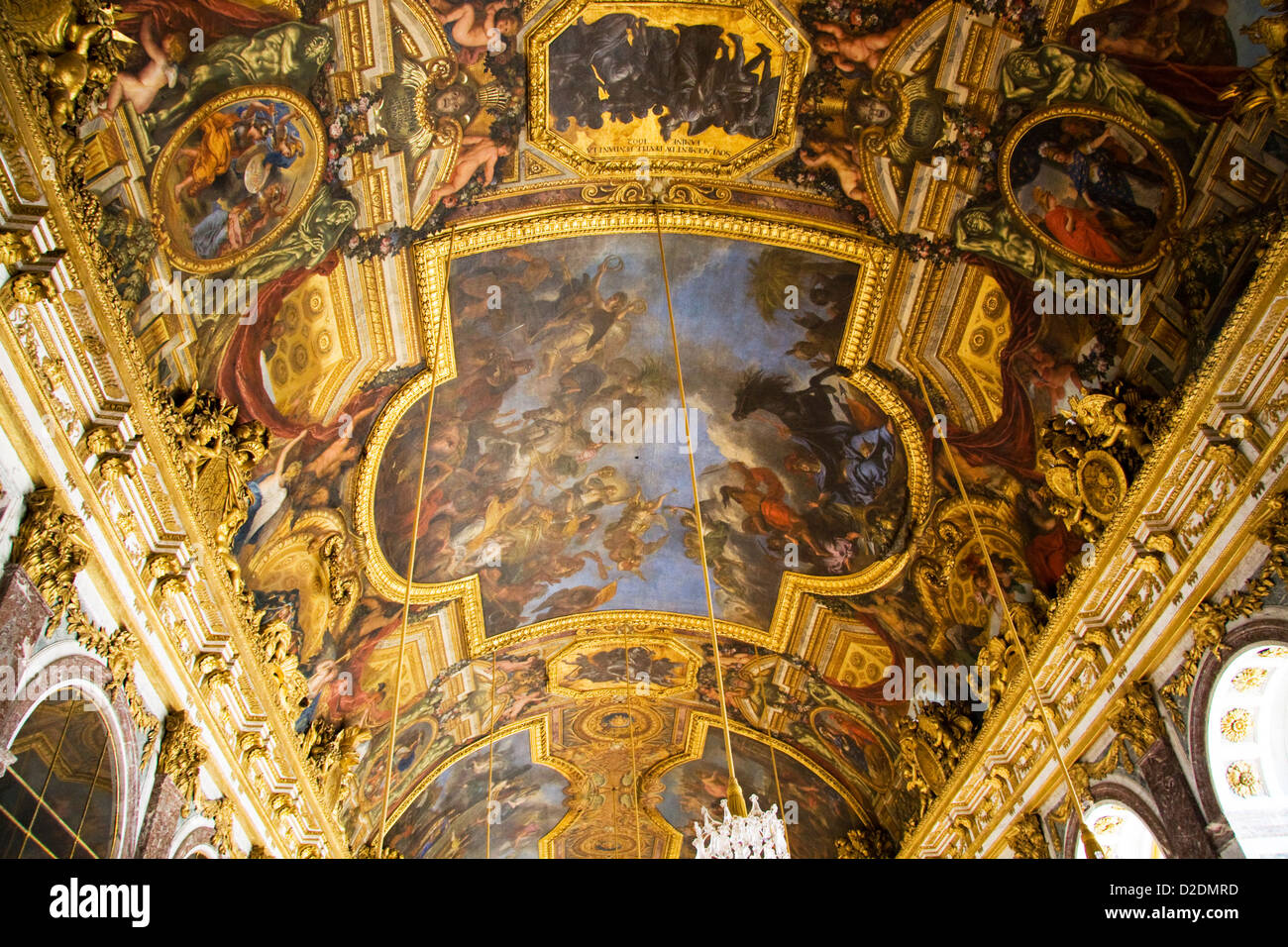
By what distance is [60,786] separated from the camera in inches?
338

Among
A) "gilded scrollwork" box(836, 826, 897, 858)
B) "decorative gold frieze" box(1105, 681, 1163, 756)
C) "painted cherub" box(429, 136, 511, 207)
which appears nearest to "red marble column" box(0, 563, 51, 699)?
"painted cherub" box(429, 136, 511, 207)

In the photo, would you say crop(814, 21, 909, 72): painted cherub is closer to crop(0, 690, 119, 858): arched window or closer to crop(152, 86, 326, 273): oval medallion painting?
crop(152, 86, 326, 273): oval medallion painting

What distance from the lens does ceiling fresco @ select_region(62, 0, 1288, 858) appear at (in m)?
9.17

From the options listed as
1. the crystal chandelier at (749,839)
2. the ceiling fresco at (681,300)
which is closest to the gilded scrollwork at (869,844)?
the ceiling fresco at (681,300)

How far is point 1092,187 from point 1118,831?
23.0 ft

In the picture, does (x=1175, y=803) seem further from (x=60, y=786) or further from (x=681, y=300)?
(x=60, y=786)

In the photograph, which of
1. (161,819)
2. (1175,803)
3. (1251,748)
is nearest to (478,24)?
(161,819)

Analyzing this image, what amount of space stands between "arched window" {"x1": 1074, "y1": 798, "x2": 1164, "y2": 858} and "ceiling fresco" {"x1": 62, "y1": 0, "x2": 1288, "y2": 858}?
2.22 meters

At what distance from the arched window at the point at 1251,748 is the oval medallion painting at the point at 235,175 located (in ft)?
32.8

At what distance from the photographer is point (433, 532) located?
1412 centimetres

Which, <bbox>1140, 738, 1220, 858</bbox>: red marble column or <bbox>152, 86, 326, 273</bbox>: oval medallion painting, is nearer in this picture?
<bbox>152, 86, 326, 273</bbox>: oval medallion painting

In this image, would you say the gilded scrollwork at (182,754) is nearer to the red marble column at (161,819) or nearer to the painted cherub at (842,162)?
the red marble column at (161,819)

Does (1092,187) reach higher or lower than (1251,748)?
higher

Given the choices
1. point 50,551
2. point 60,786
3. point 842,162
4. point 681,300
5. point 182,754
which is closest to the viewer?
point 50,551
